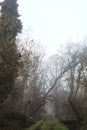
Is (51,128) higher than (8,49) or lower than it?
lower

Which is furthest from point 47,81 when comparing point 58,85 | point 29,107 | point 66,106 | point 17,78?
point 17,78

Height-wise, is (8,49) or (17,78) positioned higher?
(8,49)

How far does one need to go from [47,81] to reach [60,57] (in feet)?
26.0

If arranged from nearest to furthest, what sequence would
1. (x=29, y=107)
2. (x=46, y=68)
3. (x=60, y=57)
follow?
(x=29, y=107), (x=60, y=57), (x=46, y=68)

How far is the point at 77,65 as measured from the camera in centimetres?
4456

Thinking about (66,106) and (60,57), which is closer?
(66,106)

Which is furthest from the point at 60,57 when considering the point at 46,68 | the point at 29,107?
the point at 29,107

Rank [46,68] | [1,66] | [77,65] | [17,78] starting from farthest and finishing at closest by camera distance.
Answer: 1. [46,68]
2. [77,65]
3. [17,78]
4. [1,66]

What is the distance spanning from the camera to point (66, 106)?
103 feet

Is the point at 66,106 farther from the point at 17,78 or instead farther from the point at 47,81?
the point at 47,81

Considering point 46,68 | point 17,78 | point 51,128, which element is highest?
point 46,68

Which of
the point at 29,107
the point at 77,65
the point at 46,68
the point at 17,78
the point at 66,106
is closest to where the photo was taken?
the point at 17,78

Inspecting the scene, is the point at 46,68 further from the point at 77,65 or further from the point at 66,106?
the point at 66,106

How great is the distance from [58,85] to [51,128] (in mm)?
43161
